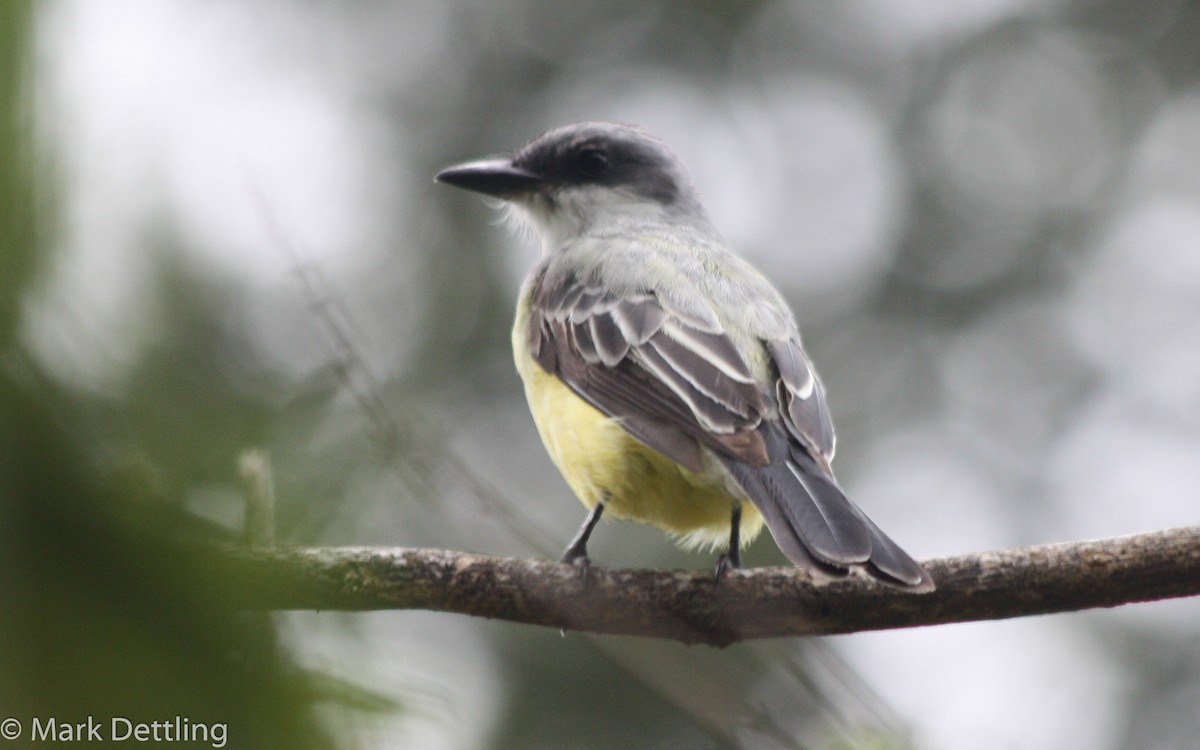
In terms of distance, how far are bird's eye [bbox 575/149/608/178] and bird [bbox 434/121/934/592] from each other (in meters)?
0.33

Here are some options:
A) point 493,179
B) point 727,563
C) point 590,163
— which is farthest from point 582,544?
point 590,163

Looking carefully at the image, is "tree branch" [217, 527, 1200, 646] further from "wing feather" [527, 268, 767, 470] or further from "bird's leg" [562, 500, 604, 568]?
"wing feather" [527, 268, 767, 470]

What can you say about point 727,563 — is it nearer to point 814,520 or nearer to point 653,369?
point 814,520

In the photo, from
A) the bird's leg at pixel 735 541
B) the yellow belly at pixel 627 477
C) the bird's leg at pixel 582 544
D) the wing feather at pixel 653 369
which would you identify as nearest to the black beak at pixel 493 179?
the wing feather at pixel 653 369

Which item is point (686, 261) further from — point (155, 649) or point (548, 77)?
point (548, 77)

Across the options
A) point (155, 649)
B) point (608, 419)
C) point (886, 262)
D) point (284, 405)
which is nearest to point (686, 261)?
point (608, 419)

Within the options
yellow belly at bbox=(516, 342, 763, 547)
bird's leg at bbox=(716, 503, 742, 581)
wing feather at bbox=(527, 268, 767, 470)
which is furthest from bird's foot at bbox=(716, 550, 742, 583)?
wing feather at bbox=(527, 268, 767, 470)

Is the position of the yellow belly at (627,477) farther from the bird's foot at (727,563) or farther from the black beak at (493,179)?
the black beak at (493,179)

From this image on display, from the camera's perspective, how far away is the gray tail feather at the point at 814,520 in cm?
296

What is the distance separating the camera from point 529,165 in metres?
5.71

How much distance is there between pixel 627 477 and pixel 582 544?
271 mm

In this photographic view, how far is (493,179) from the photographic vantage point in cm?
558

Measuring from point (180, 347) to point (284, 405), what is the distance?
0.13 metres

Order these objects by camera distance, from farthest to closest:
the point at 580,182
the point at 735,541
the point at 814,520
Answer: the point at 580,182
the point at 735,541
the point at 814,520
